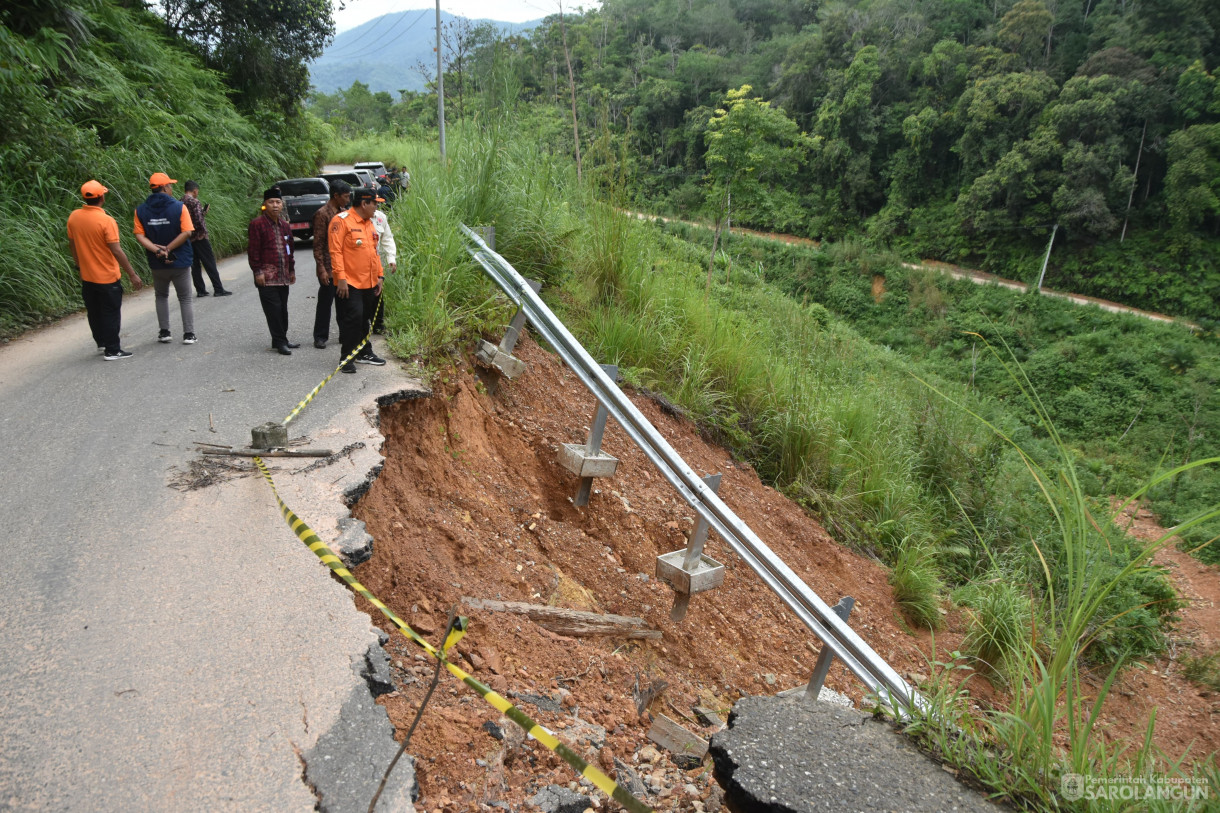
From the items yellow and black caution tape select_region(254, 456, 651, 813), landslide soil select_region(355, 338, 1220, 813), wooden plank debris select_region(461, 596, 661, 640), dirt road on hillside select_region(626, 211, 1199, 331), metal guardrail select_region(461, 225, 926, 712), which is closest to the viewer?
yellow and black caution tape select_region(254, 456, 651, 813)

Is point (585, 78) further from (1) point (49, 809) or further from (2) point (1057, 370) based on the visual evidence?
(1) point (49, 809)

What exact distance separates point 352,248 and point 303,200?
11.3 m

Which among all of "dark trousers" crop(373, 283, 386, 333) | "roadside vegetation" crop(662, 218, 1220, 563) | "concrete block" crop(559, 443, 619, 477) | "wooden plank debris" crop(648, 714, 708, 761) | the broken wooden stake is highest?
"dark trousers" crop(373, 283, 386, 333)

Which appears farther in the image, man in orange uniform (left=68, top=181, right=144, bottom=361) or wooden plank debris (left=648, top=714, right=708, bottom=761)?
man in orange uniform (left=68, top=181, right=144, bottom=361)

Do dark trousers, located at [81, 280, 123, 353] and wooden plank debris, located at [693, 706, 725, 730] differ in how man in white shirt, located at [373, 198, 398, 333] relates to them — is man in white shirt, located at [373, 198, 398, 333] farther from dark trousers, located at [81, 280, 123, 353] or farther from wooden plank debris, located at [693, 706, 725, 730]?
wooden plank debris, located at [693, 706, 725, 730]

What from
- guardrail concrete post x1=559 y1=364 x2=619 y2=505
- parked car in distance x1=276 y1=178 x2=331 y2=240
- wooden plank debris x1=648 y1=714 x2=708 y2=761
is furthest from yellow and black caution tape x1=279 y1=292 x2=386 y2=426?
parked car in distance x1=276 y1=178 x2=331 y2=240

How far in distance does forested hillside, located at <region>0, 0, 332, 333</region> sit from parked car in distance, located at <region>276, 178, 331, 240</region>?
53.4 inches

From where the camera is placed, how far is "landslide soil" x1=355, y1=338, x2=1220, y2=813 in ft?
9.86

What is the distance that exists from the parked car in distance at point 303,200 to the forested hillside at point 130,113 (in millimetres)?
1357

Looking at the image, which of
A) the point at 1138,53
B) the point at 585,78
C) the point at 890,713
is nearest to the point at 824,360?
the point at 890,713

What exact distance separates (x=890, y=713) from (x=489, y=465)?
132 inches

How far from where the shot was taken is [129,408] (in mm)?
5637

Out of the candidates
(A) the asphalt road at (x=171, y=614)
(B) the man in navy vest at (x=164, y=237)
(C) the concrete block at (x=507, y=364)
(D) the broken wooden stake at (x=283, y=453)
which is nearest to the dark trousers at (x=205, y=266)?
(B) the man in navy vest at (x=164, y=237)

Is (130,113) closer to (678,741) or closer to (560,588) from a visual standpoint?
(560,588)
